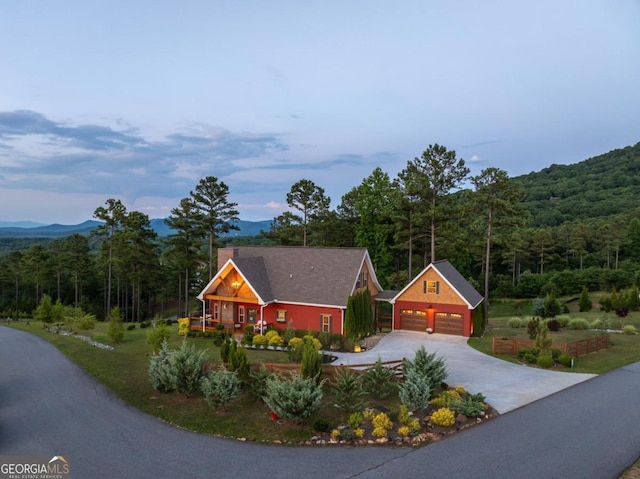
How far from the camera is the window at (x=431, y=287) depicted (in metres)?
30.1

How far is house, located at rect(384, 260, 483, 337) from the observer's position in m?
29.3

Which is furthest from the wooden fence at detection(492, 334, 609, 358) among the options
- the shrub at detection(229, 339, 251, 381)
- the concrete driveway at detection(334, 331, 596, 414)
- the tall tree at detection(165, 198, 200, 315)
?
the tall tree at detection(165, 198, 200, 315)

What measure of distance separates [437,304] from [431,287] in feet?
4.20

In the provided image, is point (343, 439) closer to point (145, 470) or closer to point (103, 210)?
point (145, 470)

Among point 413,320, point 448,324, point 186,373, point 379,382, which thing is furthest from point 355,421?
point 413,320

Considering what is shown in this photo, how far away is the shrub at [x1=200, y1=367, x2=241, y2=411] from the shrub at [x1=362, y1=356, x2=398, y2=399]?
510 cm

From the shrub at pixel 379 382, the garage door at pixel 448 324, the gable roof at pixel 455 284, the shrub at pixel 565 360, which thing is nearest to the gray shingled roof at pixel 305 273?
the gable roof at pixel 455 284

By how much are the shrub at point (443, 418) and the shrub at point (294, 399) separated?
149 inches

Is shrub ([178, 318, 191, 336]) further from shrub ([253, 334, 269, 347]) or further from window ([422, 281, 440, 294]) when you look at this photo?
window ([422, 281, 440, 294])

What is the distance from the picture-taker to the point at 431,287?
99.6 ft

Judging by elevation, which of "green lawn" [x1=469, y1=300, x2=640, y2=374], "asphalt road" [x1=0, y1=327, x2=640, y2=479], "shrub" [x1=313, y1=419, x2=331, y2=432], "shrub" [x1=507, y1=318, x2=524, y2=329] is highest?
"shrub" [x1=313, y1=419, x2=331, y2=432]

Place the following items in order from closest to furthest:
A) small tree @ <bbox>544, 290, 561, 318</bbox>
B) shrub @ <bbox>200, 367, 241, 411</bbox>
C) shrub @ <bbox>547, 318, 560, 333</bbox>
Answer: shrub @ <bbox>200, 367, 241, 411</bbox>, shrub @ <bbox>547, 318, 560, 333</bbox>, small tree @ <bbox>544, 290, 561, 318</bbox>

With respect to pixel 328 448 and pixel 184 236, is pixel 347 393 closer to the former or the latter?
pixel 328 448

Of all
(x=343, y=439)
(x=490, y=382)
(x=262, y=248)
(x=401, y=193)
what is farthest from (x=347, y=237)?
(x=343, y=439)
